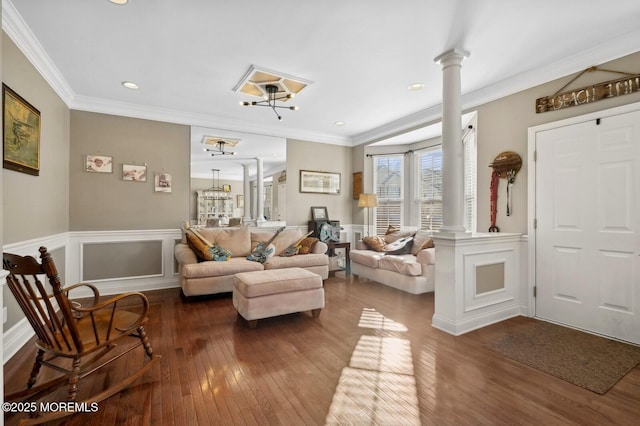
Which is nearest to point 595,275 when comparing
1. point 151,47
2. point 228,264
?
point 228,264

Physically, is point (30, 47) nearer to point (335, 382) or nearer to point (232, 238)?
point (232, 238)

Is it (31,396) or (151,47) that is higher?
(151,47)

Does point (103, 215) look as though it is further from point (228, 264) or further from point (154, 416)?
point (154, 416)

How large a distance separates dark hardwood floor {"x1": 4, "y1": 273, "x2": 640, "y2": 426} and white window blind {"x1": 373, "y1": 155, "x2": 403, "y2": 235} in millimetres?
3229

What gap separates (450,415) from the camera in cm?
181

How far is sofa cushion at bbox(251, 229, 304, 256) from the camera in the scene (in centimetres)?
508

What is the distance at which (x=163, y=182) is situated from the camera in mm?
4727

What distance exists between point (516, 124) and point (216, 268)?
156 inches

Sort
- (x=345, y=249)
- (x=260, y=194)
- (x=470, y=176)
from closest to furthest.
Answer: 1. (x=470, y=176)
2. (x=260, y=194)
3. (x=345, y=249)

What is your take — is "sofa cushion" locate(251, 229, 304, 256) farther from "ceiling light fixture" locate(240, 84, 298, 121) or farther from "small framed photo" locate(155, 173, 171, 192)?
"ceiling light fixture" locate(240, 84, 298, 121)

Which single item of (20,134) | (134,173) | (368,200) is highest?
(20,134)

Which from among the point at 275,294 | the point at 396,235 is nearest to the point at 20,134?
the point at 275,294

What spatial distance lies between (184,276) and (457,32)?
3.90 m

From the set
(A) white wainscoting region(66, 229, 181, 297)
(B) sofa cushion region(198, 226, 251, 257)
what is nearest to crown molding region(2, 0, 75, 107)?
(A) white wainscoting region(66, 229, 181, 297)
